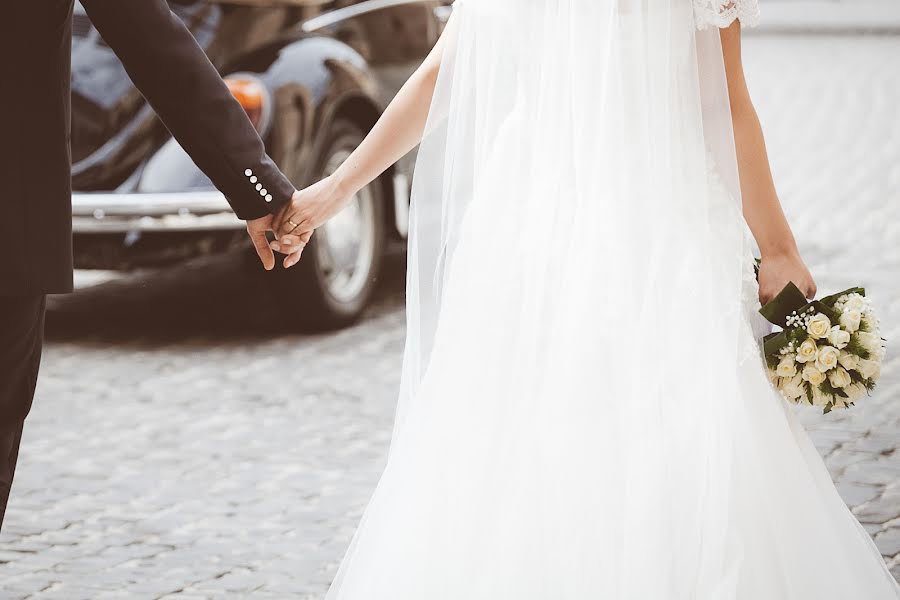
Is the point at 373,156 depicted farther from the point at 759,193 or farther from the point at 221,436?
the point at 221,436

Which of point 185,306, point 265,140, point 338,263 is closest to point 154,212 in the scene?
point 265,140

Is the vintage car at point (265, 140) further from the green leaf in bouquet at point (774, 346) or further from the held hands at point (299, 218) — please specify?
the green leaf in bouquet at point (774, 346)

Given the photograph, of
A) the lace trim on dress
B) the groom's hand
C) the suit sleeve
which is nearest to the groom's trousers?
the suit sleeve

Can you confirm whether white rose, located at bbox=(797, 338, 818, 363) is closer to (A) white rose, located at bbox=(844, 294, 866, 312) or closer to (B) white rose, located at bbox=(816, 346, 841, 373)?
(B) white rose, located at bbox=(816, 346, 841, 373)

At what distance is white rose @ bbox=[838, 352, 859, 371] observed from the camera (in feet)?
10.00

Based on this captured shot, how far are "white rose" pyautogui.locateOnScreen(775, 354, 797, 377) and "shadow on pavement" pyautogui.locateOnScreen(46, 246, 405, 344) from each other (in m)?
4.09

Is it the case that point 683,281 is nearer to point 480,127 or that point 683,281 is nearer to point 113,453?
point 480,127

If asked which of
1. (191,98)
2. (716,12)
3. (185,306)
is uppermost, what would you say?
(716,12)

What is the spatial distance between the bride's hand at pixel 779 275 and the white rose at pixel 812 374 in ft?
0.64

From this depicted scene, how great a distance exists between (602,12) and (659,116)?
0.75 ft

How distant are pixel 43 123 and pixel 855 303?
166cm

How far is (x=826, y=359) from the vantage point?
3.00 meters

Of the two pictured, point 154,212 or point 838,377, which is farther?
point 154,212

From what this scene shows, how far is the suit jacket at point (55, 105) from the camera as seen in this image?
2838mm
